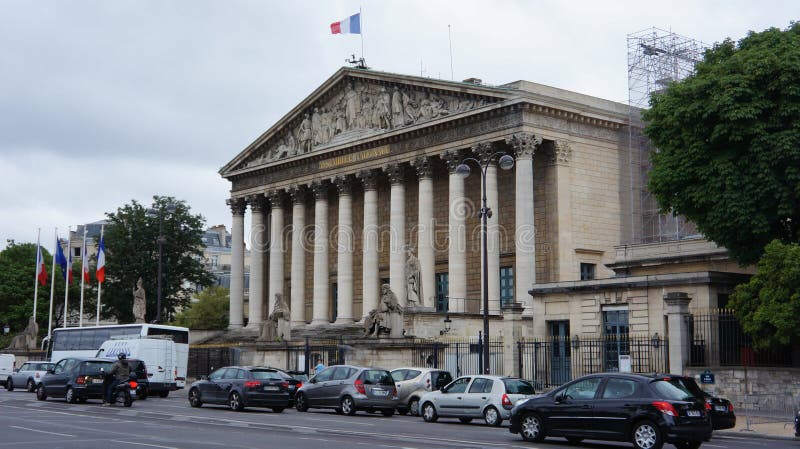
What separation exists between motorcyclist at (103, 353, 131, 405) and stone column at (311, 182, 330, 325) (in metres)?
29.4

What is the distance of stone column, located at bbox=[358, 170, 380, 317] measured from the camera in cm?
5709

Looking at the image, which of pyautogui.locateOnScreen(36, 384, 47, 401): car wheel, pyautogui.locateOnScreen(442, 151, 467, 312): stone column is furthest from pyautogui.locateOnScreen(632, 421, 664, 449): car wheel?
pyautogui.locateOnScreen(442, 151, 467, 312): stone column

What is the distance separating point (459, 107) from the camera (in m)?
52.2

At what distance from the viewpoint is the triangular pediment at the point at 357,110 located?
52.5 metres

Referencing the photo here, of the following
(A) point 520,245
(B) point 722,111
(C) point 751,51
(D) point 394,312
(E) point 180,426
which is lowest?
(E) point 180,426

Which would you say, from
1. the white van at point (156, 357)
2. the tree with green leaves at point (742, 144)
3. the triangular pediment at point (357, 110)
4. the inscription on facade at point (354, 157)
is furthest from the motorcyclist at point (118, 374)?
the inscription on facade at point (354, 157)

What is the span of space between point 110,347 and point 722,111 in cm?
2710

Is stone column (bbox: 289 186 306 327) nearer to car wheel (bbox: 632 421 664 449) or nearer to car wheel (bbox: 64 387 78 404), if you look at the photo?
car wheel (bbox: 64 387 78 404)

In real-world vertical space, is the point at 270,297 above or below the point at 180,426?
above

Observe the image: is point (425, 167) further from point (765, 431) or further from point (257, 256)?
point (765, 431)

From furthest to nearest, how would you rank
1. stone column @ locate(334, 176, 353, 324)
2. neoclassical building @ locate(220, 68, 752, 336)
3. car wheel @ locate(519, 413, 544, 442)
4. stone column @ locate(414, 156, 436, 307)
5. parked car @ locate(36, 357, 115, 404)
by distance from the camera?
stone column @ locate(334, 176, 353, 324), stone column @ locate(414, 156, 436, 307), neoclassical building @ locate(220, 68, 752, 336), parked car @ locate(36, 357, 115, 404), car wheel @ locate(519, 413, 544, 442)

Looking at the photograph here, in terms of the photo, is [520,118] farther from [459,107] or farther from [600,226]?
[600,226]

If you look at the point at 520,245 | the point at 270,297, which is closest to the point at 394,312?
the point at 520,245

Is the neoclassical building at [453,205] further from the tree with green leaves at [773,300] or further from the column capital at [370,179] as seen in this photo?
the tree with green leaves at [773,300]
